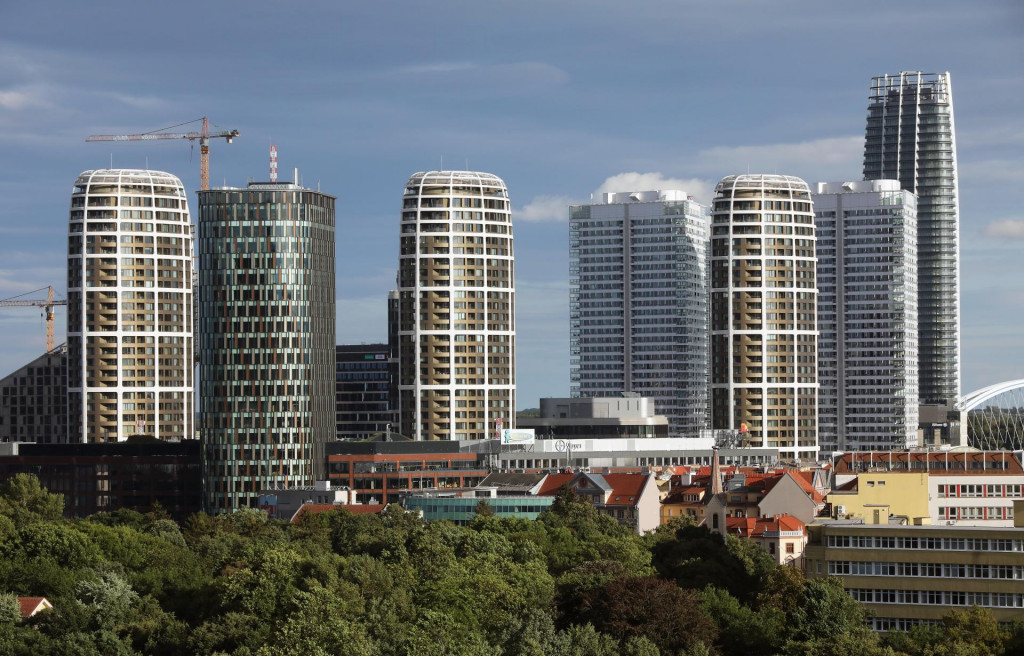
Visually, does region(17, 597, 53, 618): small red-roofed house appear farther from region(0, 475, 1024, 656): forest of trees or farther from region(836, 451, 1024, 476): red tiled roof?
region(836, 451, 1024, 476): red tiled roof

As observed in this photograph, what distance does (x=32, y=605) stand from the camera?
160m

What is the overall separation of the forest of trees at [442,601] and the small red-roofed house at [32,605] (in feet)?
5.51

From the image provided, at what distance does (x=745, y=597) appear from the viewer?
162 metres

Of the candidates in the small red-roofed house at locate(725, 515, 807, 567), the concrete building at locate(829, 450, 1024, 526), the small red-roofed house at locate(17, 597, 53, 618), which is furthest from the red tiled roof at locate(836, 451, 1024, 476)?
the small red-roofed house at locate(17, 597, 53, 618)

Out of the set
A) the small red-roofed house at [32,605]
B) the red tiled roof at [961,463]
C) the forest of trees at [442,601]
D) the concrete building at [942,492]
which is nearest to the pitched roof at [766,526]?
the concrete building at [942,492]

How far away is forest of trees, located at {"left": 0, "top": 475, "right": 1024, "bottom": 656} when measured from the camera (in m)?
131

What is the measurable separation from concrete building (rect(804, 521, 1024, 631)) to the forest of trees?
4199mm

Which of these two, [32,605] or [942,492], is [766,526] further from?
[32,605]

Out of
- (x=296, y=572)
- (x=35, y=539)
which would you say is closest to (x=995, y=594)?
(x=296, y=572)

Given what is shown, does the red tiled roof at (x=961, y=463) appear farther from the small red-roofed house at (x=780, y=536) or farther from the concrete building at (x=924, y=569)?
the concrete building at (x=924, y=569)

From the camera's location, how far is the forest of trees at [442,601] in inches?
5148

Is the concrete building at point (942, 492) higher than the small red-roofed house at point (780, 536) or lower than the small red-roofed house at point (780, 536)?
higher

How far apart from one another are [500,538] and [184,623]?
40.0 m

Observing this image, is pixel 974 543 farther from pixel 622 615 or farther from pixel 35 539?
pixel 35 539
